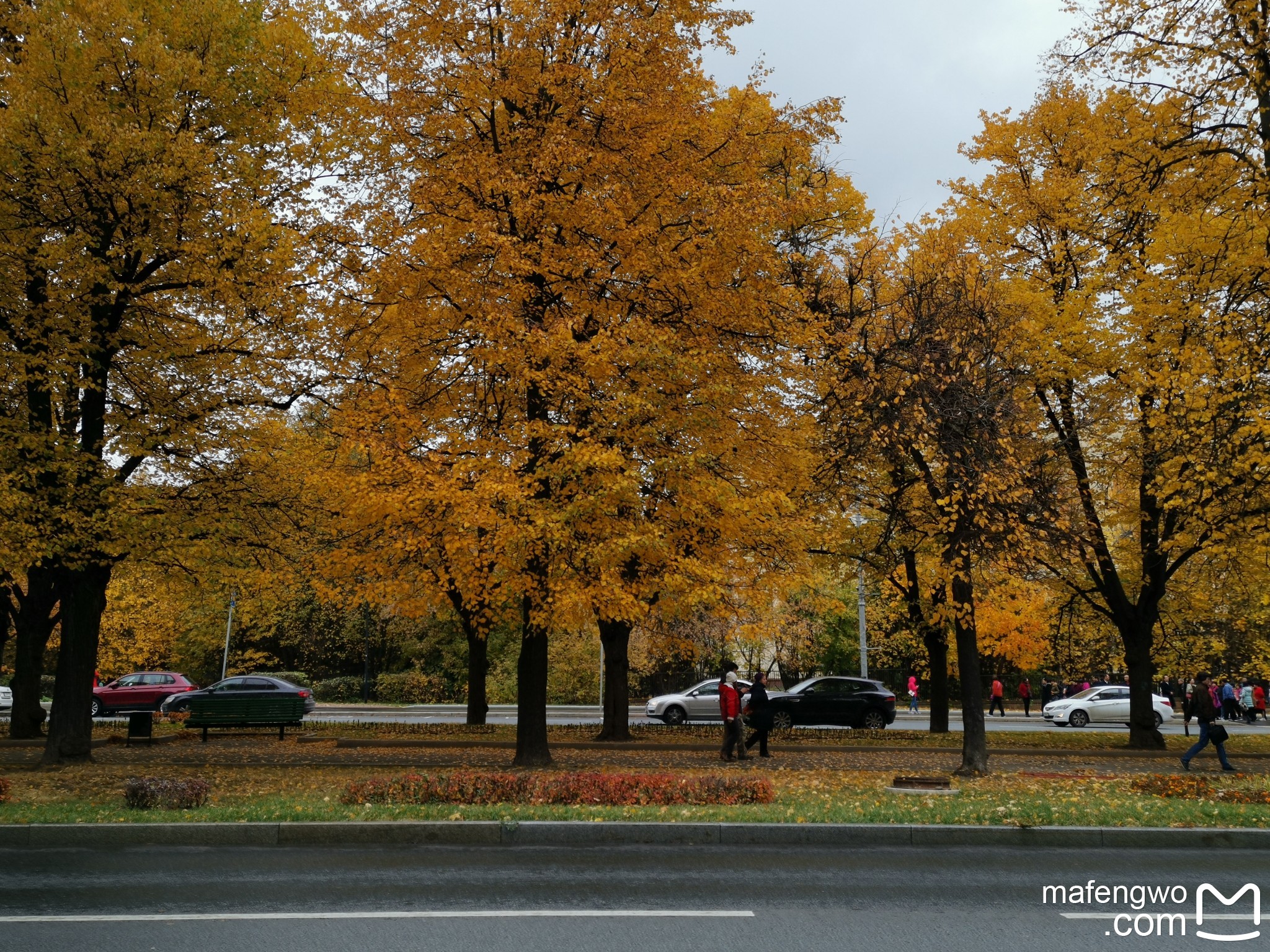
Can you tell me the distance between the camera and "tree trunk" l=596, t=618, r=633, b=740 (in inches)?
845

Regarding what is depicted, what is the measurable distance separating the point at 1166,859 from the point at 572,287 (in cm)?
1061

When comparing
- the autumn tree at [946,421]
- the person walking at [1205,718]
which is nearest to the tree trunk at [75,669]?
the autumn tree at [946,421]

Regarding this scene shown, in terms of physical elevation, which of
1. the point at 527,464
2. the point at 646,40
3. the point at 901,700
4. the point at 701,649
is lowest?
the point at 901,700

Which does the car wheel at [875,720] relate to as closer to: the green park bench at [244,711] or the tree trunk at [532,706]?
the tree trunk at [532,706]

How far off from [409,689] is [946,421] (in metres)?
32.8

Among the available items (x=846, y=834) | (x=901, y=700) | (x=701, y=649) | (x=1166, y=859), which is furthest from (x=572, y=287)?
(x=901, y=700)

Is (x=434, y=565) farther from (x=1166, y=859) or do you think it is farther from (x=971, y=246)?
(x=971, y=246)

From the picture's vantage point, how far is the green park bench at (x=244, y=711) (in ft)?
72.8

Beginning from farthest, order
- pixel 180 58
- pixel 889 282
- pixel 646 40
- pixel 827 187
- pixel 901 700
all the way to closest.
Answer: pixel 901 700 → pixel 827 187 → pixel 889 282 → pixel 646 40 → pixel 180 58

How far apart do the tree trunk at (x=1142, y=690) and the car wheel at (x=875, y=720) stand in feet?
22.8

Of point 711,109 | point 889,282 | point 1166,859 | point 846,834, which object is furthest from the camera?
point 889,282

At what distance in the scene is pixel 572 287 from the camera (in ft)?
47.3

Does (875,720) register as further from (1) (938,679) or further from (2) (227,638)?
(2) (227,638)

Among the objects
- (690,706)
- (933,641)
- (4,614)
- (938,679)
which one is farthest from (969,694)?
(4,614)
